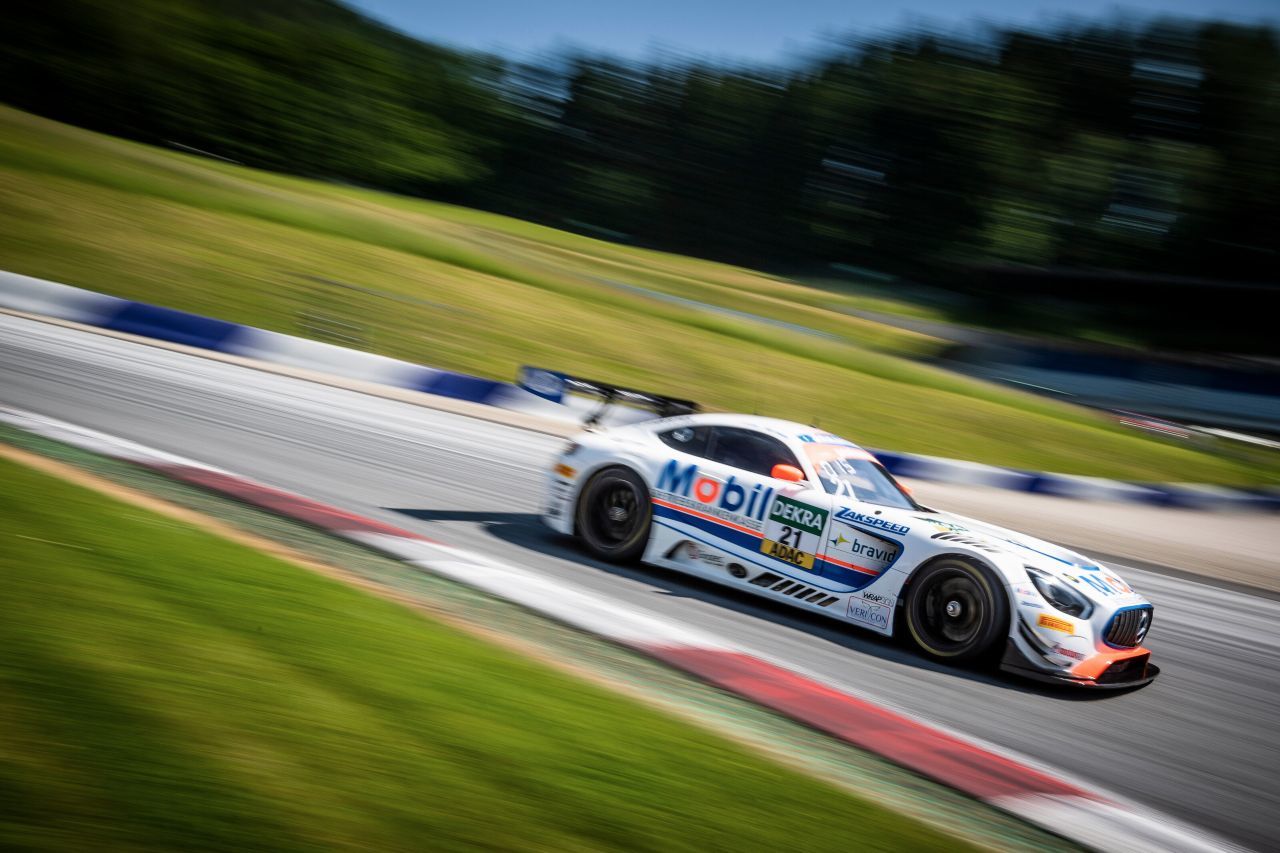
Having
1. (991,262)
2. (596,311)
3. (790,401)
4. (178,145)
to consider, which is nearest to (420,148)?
(178,145)

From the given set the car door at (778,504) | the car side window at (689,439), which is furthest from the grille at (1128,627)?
the car side window at (689,439)

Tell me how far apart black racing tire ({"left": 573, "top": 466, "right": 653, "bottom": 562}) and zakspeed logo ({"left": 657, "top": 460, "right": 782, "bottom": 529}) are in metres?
0.20

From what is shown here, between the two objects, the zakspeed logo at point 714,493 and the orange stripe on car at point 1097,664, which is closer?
the orange stripe on car at point 1097,664

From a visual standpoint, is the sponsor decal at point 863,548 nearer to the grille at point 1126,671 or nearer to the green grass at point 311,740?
the grille at point 1126,671

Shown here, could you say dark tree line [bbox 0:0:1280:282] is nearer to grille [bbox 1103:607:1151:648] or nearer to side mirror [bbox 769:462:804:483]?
side mirror [bbox 769:462:804:483]

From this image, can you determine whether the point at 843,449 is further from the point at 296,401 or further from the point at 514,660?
the point at 296,401

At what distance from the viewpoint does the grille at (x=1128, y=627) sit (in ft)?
19.5

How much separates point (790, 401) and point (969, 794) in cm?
1571

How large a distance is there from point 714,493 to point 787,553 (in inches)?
25.5

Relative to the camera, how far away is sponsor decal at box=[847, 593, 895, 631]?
20.4 feet

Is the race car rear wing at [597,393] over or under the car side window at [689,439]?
over

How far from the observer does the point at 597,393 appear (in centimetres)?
767

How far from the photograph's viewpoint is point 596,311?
22.1m

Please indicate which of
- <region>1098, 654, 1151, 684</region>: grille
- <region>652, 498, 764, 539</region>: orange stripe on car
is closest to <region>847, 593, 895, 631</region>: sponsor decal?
<region>652, 498, 764, 539</region>: orange stripe on car
